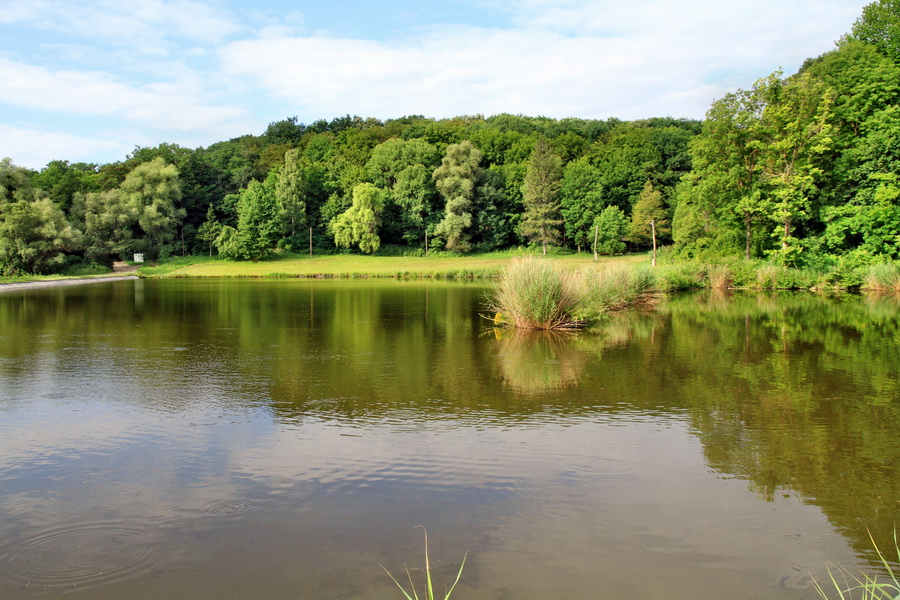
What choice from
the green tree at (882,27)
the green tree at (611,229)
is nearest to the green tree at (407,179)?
the green tree at (611,229)

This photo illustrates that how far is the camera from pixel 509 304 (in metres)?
17.0

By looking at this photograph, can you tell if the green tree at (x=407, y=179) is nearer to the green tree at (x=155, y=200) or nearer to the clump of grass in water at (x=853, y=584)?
the green tree at (x=155, y=200)

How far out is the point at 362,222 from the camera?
2712 inches

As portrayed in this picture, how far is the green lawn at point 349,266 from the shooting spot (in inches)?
2142

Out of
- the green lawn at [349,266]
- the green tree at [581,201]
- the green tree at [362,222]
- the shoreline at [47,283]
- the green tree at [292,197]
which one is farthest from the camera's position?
the green tree at [292,197]

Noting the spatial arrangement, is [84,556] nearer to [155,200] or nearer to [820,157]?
[820,157]

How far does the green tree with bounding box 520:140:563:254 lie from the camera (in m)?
68.8

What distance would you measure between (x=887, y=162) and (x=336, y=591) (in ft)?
118

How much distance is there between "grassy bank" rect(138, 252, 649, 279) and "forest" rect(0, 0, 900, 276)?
292cm

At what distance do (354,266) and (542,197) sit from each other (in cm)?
2184

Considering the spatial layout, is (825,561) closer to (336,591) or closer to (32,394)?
(336,591)

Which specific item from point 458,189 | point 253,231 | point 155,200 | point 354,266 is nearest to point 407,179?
point 458,189

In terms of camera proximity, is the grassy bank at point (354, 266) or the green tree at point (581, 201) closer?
the grassy bank at point (354, 266)

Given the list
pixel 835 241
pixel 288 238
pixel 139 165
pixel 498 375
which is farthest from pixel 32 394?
pixel 139 165
